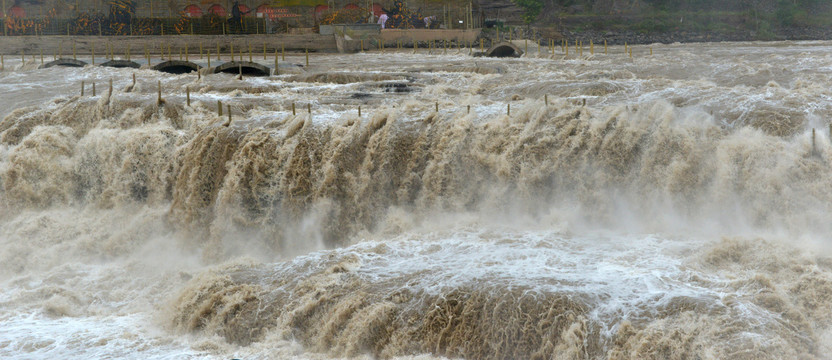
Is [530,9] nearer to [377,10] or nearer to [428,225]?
[377,10]

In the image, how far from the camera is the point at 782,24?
4922cm

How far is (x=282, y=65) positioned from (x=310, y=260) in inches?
725

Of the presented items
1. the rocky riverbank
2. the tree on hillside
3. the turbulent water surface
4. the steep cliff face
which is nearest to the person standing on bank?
the rocky riverbank

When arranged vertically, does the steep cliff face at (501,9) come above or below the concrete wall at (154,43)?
above

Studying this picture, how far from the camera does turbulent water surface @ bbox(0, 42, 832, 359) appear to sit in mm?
9023

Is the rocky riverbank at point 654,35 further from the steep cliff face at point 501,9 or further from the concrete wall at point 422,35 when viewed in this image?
the steep cliff face at point 501,9

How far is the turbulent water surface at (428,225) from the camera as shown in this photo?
9.02 metres

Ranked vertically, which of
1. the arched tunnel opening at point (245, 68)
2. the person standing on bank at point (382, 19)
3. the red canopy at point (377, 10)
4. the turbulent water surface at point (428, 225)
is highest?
the red canopy at point (377, 10)

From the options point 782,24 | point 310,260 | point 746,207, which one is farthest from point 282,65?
point 782,24

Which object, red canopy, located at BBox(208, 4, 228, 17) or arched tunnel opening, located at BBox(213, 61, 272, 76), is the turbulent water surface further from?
red canopy, located at BBox(208, 4, 228, 17)

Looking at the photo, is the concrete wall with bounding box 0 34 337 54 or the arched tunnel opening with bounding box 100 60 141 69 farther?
the concrete wall with bounding box 0 34 337 54

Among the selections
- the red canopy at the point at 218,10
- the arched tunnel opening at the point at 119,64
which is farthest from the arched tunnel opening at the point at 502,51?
the red canopy at the point at 218,10

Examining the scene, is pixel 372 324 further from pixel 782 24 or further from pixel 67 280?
pixel 782 24

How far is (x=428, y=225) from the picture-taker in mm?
13195
